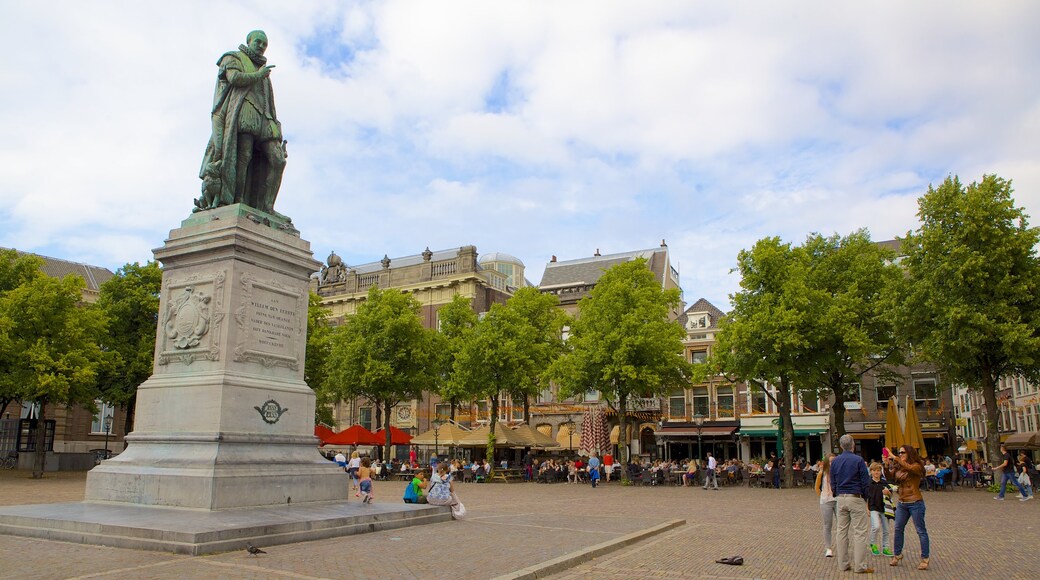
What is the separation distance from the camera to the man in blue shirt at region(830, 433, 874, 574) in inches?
395

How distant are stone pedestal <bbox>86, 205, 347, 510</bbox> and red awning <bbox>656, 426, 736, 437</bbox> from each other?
127 feet

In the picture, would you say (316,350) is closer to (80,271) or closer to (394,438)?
(394,438)

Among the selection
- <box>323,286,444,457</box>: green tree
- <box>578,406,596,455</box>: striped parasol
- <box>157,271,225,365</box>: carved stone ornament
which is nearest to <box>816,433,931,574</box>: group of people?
<box>157,271,225,365</box>: carved stone ornament

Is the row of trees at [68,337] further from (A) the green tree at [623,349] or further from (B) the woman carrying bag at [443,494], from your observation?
(B) the woman carrying bag at [443,494]

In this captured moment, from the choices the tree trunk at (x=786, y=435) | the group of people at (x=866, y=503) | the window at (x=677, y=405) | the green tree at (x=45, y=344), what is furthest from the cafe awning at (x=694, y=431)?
the group of people at (x=866, y=503)

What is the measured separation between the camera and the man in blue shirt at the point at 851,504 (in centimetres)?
1003

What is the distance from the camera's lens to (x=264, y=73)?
15.6 metres

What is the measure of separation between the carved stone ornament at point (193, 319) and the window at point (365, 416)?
157 feet

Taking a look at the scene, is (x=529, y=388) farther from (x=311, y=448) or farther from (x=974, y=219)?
(x=311, y=448)

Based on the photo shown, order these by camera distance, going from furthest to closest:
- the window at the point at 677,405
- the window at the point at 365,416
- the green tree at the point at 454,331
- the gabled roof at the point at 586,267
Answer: the gabled roof at the point at 586,267, the window at the point at 365,416, the window at the point at 677,405, the green tree at the point at 454,331

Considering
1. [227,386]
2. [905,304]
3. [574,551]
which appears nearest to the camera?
[574,551]

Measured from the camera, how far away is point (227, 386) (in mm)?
13023

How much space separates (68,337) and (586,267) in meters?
41.1

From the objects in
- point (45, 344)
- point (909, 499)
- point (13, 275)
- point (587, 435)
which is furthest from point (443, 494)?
point (587, 435)
